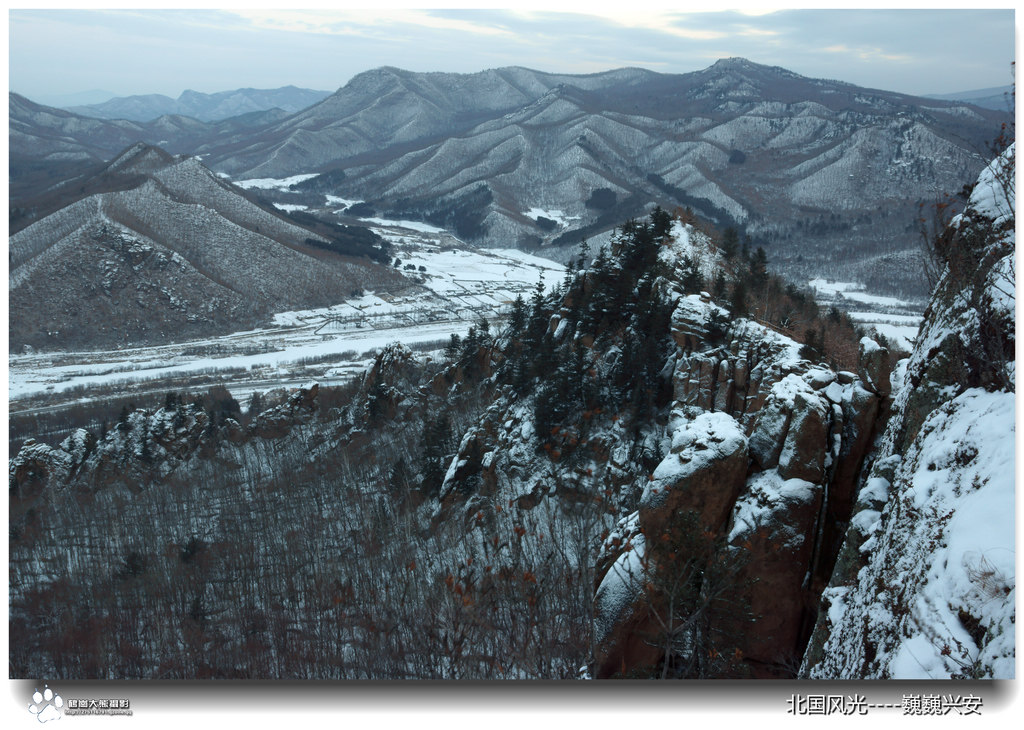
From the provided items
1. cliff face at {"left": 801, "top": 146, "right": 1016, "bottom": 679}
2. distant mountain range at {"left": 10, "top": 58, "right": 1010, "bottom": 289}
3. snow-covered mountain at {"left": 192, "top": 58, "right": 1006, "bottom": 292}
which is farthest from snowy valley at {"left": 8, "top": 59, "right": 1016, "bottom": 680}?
snow-covered mountain at {"left": 192, "top": 58, "right": 1006, "bottom": 292}

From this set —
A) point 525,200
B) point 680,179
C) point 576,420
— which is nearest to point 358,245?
point 525,200

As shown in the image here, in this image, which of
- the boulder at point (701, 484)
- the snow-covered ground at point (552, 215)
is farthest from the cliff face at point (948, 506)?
the snow-covered ground at point (552, 215)

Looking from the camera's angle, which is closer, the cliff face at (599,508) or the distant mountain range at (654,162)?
the cliff face at (599,508)

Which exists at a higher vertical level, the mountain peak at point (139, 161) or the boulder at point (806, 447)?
the mountain peak at point (139, 161)

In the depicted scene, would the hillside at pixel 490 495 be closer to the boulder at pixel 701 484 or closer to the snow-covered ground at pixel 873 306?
the boulder at pixel 701 484

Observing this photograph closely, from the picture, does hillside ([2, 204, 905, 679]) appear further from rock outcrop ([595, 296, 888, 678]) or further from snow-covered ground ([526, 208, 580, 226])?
snow-covered ground ([526, 208, 580, 226])

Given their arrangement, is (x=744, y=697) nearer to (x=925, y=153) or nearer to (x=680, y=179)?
(x=925, y=153)

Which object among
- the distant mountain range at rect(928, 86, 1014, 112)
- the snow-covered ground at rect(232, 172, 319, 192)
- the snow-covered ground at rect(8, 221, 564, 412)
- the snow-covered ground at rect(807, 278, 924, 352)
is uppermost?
the snow-covered ground at rect(232, 172, 319, 192)
